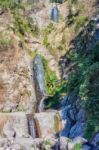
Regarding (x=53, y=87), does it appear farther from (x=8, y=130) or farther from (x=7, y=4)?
(x=7, y=4)

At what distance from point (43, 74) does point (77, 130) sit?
10.2 metres

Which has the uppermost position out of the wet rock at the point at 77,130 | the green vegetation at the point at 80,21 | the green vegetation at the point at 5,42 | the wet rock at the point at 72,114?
the green vegetation at the point at 80,21

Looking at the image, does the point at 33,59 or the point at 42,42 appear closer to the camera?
the point at 33,59

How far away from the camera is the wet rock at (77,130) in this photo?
2278 cm

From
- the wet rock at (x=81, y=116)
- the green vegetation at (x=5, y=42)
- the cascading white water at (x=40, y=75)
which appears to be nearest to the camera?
the wet rock at (x=81, y=116)

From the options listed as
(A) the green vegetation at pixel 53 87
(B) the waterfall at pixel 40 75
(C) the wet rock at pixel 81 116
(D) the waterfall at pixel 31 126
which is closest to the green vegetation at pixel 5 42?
(B) the waterfall at pixel 40 75

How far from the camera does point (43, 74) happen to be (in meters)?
32.8

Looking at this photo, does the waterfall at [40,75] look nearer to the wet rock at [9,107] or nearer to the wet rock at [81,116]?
the wet rock at [9,107]

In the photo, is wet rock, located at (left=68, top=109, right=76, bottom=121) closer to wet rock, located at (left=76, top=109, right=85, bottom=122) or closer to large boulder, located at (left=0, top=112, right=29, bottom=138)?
wet rock, located at (left=76, top=109, right=85, bottom=122)

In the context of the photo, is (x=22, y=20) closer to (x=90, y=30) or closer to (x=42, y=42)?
(x=42, y=42)

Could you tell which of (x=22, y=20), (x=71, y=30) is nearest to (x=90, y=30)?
(x=71, y=30)

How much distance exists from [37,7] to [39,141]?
19.3m

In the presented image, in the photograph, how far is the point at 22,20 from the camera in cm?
3644

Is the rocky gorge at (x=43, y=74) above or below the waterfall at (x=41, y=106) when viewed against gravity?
above
